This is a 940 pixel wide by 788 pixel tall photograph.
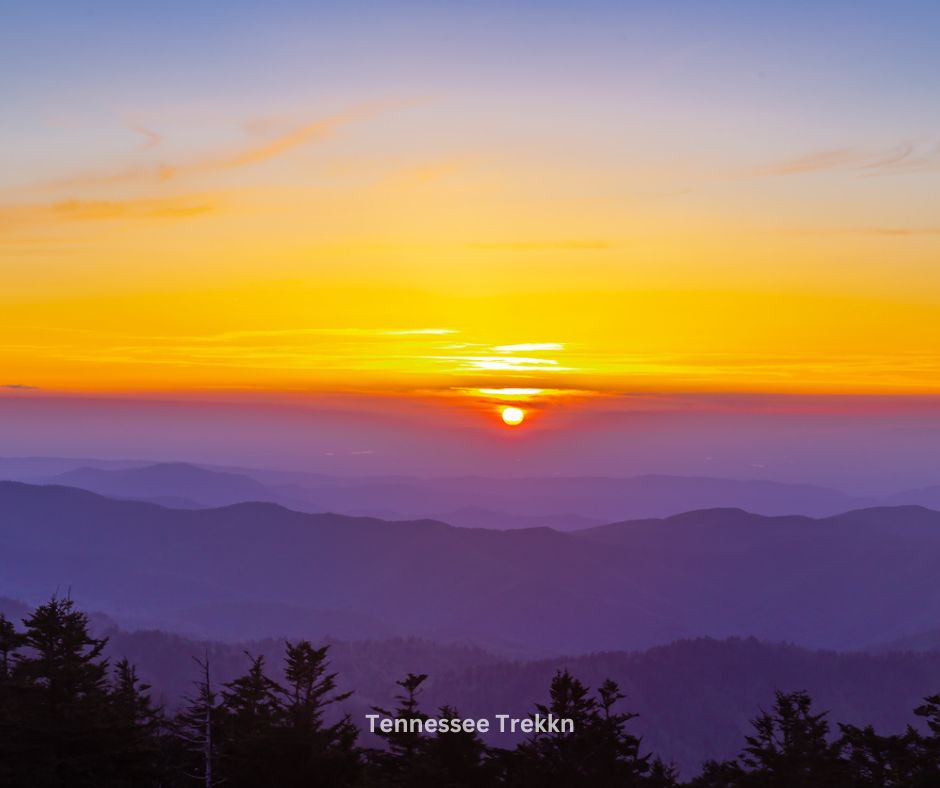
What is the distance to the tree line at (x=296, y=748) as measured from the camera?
29.2 metres

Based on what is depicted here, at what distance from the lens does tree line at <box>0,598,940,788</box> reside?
29.2 meters

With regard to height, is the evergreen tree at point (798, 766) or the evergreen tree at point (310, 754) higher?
the evergreen tree at point (310, 754)

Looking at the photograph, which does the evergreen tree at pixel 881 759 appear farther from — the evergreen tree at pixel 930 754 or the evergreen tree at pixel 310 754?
the evergreen tree at pixel 310 754

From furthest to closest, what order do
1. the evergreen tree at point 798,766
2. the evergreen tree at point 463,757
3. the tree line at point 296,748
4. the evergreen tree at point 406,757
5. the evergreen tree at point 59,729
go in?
the evergreen tree at point 798,766
the evergreen tree at point 463,757
the evergreen tree at point 406,757
the tree line at point 296,748
the evergreen tree at point 59,729

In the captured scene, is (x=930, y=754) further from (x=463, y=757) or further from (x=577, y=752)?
(x=463, y=757)

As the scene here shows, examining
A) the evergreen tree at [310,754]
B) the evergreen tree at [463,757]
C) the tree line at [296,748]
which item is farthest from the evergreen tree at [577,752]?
the evergreen tree at [310,754]

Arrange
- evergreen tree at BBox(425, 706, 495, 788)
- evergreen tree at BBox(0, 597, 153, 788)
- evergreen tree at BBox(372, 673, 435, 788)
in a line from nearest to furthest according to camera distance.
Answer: evergreen tree at BBox(0, 597, 153, 788) → evergreen tree at BBox(372, 673, 435, 788) → evergreen tree at BBox(425, 706, 495, 788)

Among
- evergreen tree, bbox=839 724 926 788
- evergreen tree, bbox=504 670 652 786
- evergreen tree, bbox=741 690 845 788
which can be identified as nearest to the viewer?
evergreen tree, bbox=504 670 652 786

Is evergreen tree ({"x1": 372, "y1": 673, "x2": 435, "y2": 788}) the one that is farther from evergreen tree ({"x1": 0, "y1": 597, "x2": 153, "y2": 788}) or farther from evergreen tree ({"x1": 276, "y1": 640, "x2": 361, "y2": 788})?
evergreen tree ({"x1": 0, "y1": 597, "x2": 153, "y2": 788})

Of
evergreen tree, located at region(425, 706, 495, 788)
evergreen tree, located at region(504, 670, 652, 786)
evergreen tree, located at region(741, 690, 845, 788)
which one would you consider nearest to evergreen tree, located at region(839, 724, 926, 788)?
evergreen tree, located at region(741, 690, 845, 788)

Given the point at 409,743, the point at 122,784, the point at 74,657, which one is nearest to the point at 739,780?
the point at 409,743

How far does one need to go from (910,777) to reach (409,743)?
21697 millimetres

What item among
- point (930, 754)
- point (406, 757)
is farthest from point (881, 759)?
point (406, 757)

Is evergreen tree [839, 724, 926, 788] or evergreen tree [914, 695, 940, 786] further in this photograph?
evergreen tree [839, 724, 926, 788]
